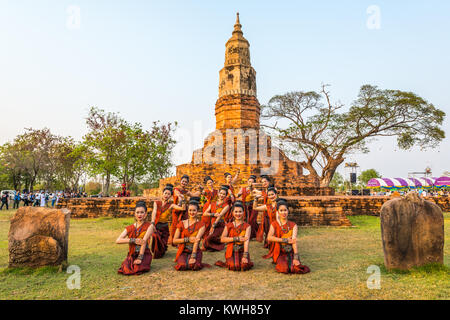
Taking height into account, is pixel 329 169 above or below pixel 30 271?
above

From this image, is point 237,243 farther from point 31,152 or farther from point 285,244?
point 31,152

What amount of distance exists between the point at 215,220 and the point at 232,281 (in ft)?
6.71

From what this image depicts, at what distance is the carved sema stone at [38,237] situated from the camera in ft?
12.8

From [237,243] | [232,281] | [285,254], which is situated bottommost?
[232,281]

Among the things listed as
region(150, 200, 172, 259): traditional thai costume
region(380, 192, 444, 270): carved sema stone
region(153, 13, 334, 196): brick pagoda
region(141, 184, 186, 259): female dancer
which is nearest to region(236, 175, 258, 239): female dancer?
region(141, 184, 186, 259): female dancer

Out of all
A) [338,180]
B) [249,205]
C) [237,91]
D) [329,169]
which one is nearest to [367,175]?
[338,180]

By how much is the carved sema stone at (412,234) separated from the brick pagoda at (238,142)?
9188 mm

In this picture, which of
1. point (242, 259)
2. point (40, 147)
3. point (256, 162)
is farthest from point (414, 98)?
point (40, 147)

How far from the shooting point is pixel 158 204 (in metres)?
5.12

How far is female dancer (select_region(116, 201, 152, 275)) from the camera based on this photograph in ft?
12.4

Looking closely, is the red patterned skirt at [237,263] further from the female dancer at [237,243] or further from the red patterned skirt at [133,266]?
the red patterned skirt at [133,266]

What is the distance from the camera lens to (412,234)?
3.67 m

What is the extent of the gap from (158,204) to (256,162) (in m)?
10.1
